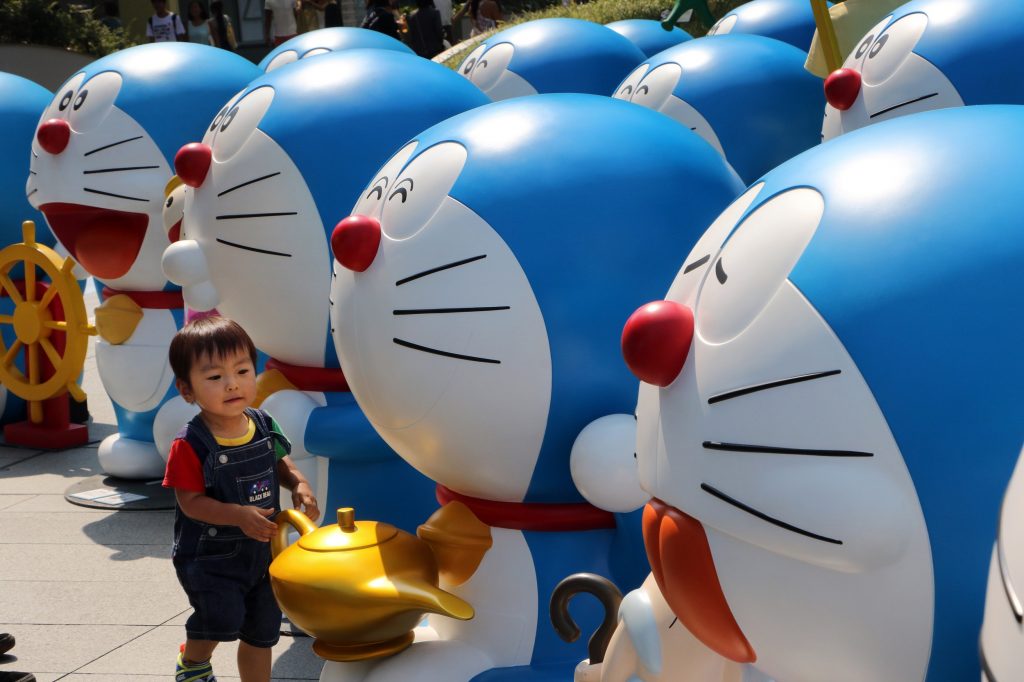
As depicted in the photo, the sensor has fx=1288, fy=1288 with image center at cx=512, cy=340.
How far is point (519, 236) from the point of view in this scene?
2.79 metres

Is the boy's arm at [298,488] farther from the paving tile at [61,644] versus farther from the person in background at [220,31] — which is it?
the person in background at [220,31]

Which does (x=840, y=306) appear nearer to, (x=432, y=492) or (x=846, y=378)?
(x=846, y=378)

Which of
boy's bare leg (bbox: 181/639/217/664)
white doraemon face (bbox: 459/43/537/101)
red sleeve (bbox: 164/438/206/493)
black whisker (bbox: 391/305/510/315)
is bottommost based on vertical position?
boy's bare leg (bbox: 181/639/217/664)

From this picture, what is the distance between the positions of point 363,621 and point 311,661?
3.65ft

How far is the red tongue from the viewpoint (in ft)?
5.79

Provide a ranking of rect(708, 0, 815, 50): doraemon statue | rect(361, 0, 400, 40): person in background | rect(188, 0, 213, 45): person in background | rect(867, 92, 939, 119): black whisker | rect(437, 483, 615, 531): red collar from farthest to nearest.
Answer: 1. rect(188, 0, 213, 45): person in background
2. rect(361, 0, 400, 40): person in background
3. rect(708, 0, 815, 50): doraemon statue
4. rect(867, 92, 939, 119): black whisker
5. rect(437, 483, 615, 531): red collar

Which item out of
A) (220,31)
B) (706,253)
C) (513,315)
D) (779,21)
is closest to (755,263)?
(706,253)

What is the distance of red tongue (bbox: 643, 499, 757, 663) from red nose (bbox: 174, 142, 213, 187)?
2.43 m

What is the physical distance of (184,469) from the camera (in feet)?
10.4

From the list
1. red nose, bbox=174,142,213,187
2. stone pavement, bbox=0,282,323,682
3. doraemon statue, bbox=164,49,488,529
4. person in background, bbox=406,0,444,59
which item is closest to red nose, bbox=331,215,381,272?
doraemon statue, bbox=164,49,488,529

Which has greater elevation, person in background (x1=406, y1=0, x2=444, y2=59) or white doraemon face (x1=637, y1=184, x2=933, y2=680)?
person in background (x1=406, y1=0, x2=444, y2=59)

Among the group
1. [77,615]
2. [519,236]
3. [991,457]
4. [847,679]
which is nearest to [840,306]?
[991,457]

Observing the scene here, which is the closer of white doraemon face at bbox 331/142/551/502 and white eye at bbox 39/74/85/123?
white doraemon face at bbox 331/142/551/502

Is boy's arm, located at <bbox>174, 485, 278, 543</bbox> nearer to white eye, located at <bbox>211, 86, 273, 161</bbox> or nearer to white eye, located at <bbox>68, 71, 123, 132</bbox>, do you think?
white eye, located at <bbox>211, 86, 273, 161</bbox>
